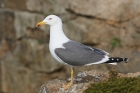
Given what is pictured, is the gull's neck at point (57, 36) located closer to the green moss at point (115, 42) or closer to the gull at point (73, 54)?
the gull at point (73, 54)

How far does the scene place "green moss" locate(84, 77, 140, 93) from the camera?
6.63 metres

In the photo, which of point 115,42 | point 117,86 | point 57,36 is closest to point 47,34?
point 115,42

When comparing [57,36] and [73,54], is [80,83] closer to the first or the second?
[73,54]

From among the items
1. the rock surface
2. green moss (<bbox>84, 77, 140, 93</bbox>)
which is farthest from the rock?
green moss (<bbox>84, 77, 140, 93</bbox>)

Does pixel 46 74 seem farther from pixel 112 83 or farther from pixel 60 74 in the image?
pixel 112 83

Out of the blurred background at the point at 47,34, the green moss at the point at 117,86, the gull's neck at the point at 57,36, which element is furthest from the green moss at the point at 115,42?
the green moss at the point at 117,86

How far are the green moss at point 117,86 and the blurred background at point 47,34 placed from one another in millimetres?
6801

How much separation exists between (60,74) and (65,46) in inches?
315

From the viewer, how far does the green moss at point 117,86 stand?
6629 mm

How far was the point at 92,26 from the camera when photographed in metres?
14.3

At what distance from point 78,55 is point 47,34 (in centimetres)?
784

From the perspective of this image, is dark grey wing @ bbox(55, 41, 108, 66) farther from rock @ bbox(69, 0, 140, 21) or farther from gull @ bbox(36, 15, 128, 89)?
rock @ bbox(69, 0, 140, 21)

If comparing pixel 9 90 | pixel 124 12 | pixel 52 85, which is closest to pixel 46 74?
pixel 9 90

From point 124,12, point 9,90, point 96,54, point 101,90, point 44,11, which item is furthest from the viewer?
point 9,90
